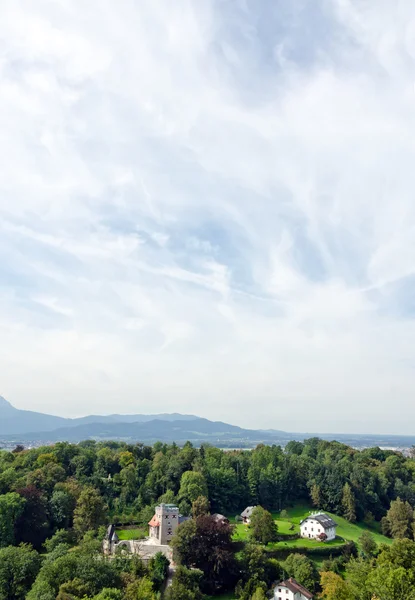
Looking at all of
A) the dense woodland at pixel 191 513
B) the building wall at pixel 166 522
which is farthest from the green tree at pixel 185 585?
the building wall at pixel 166 522

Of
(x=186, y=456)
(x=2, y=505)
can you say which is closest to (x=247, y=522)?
(x=186, y=456)

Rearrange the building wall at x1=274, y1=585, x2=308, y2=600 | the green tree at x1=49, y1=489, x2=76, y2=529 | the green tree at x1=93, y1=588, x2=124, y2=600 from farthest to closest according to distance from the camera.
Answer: the green tree at x1=49, y1=489, x2=76, y2=529 < the building wall at x1=274, y1=585, x2=308, y2=600 < the green tree at x1=93, y1=588, x2=124, y2=600

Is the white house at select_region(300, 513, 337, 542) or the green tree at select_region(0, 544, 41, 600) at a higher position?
the white house at select_region(300, 513, 337, 542)

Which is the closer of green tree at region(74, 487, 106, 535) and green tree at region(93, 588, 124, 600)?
green tree at region(93, 588, 124, 600)

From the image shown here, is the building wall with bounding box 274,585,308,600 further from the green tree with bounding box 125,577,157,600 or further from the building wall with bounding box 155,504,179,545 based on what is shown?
the green tree with bounding box 125,577,157,600

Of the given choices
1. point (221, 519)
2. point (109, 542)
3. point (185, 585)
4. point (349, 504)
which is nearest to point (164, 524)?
point (109, 542)

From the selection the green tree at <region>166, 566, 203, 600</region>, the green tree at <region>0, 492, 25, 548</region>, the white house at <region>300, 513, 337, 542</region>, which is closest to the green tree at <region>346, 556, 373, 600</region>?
the green tree at <region>166, 566, 203, 600</region>
